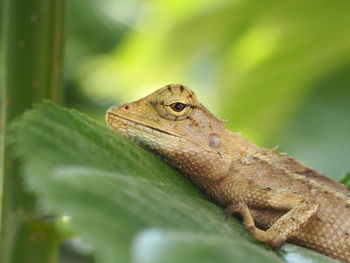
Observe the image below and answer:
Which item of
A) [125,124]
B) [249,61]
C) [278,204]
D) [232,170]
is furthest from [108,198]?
[249,61]

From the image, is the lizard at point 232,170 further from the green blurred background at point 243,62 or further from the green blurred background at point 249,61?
the green blurred background at point 249,61

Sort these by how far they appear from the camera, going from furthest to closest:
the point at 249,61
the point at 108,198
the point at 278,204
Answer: the point at 249,61 → the point at 278,204 → the point at 108,198

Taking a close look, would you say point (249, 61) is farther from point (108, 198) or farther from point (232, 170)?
point (108, 198)

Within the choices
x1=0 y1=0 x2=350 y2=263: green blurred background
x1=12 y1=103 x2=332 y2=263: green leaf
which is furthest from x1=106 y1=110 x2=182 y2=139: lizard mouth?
→ x1=12 y1=103 x2=332 y2=263: green leaf

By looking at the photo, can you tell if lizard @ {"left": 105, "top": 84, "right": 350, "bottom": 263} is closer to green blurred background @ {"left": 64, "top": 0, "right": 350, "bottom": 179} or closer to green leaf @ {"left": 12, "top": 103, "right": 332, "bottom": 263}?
green leaf @ {"left": 12, "top": 103, "right": 332, "bottom": 263}

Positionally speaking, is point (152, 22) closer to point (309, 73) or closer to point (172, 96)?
point (309, 73)
